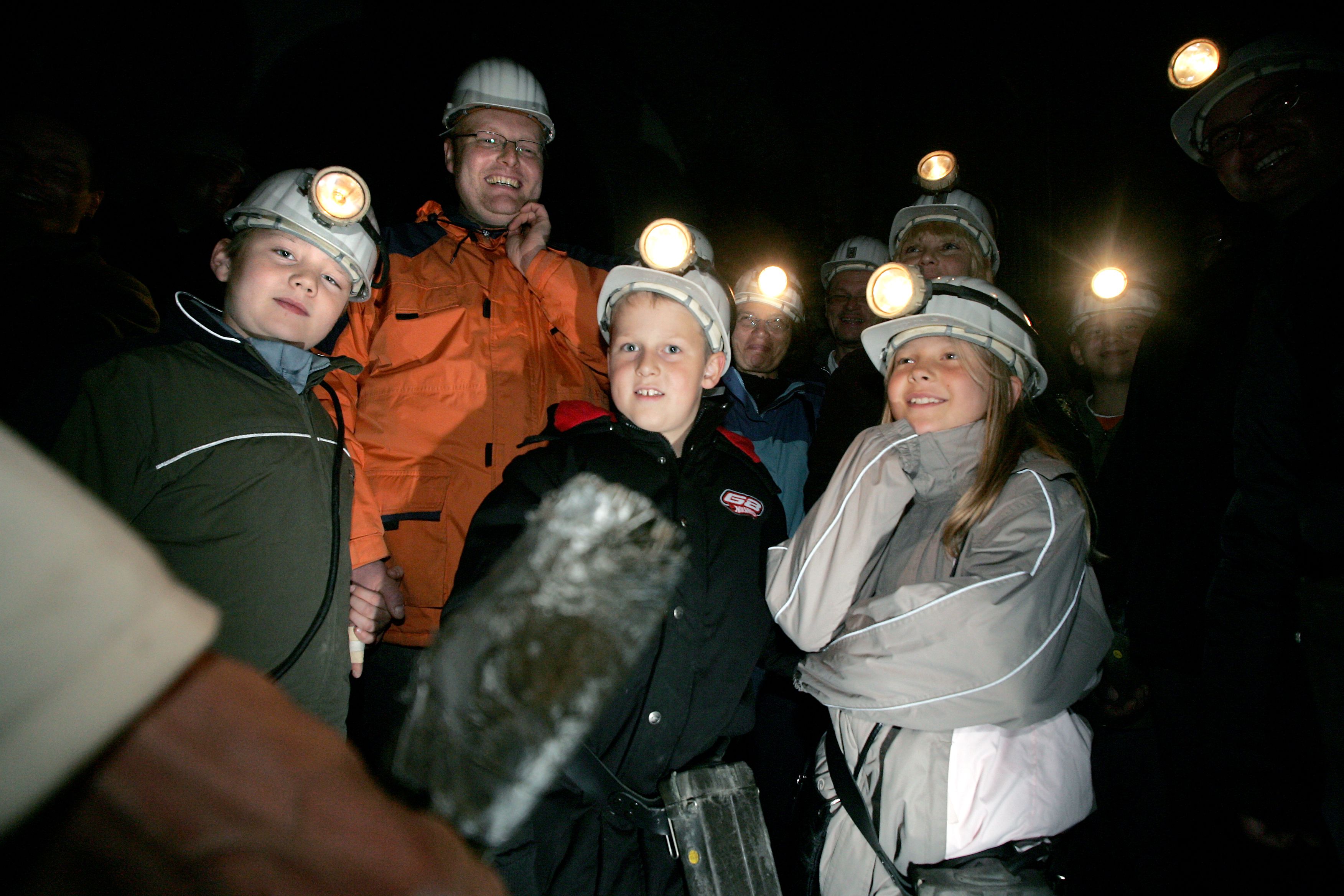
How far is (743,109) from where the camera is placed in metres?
6.68

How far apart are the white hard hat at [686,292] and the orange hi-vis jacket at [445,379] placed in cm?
18

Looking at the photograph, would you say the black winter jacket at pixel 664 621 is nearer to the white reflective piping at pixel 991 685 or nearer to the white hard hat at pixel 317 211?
the white reflective piping at pixel 991 685

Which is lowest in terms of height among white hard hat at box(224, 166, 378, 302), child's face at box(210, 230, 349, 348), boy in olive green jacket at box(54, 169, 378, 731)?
boy in olive green jacket at box(54, 169, 378, 731)

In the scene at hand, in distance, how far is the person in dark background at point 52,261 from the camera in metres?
2.23

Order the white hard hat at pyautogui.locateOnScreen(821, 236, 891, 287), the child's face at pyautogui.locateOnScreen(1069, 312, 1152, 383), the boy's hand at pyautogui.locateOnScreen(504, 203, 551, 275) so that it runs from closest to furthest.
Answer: the boy's hand at pyautogui.locateOnScreen(504, 203, 551, 275)
the child's face at pyautogui.locateOnScreen(1069, 312, 1152, 383)
the white hard hat at pyautogui.locateOnScreen(821, 236, 891, 287)

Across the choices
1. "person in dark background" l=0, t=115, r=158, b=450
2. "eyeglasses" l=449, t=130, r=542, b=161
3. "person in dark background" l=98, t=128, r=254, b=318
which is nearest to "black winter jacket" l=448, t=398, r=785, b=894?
"person in dark background" l=0, t=115, r=158, b=450

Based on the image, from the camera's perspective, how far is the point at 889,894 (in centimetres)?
168

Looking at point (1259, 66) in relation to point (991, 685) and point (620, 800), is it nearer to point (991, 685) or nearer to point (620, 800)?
point (991, 685)

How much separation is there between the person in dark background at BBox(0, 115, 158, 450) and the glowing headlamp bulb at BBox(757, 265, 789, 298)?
2923 millimetres

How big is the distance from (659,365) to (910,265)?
6.00 ft

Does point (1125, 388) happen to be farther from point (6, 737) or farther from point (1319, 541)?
point (6, 737)

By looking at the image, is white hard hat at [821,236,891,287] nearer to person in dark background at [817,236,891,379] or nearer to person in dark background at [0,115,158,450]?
person in dark background at [817,236,891,379]

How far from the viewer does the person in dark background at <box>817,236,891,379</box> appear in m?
4.04

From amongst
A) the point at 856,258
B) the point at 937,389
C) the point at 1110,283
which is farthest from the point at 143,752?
the point at 1110,283
